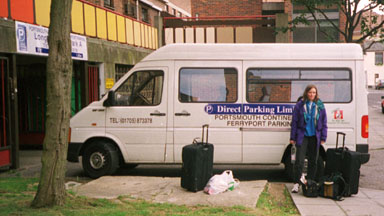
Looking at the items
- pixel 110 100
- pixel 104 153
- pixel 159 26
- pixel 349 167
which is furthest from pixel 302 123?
pixel 159 26

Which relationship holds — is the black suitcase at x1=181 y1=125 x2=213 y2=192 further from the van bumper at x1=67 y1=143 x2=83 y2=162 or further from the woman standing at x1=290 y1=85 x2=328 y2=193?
the van bumper at x1=67 y1=143 x2=83 y2=162

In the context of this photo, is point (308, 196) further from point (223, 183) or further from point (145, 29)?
point (145, 29)

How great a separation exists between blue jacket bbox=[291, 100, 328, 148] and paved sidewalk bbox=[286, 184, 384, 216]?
91 cm

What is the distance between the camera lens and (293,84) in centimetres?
854

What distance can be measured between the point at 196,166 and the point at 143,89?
2.24 metres

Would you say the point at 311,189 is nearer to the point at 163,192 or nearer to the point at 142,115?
the point at 163,192

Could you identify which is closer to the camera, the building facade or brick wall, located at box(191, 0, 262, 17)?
the building facade

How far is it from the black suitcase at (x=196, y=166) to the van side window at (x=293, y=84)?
5.64 feet

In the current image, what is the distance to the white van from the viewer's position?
8.42 metres

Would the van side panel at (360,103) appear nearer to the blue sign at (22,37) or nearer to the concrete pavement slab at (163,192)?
the concrete pavement slab at (163,192)

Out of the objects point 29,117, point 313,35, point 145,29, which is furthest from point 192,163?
point 313,35

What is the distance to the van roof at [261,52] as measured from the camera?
844 cm

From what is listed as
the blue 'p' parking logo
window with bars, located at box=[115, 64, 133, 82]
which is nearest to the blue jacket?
the blue 'p' parking logo

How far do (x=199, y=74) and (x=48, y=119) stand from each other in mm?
3352
